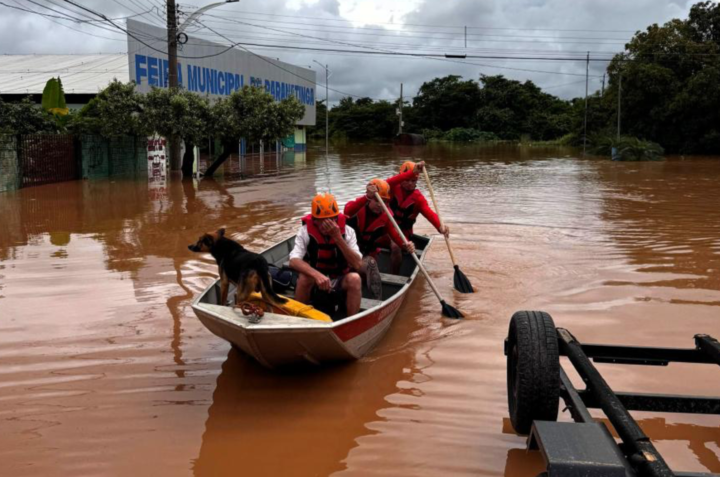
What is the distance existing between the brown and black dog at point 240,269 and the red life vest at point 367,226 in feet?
7.46

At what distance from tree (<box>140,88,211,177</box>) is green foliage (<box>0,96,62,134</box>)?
295cm

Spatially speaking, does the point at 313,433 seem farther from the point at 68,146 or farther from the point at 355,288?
the point at 68,146

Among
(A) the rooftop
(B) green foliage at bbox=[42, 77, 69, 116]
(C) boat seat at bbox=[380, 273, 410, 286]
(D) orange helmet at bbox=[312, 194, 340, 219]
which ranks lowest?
(C) boat seat at bbox=[380, 273, 410, 286]

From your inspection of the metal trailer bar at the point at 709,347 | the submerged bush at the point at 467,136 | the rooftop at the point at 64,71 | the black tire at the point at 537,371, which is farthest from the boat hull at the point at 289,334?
the submerged bush at the point at 467,136

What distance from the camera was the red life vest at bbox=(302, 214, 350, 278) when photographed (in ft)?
18.3

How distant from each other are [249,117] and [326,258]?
18.3m

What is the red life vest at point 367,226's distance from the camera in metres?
7.24

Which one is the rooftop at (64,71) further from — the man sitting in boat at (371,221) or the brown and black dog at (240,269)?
the brown and black dog at (240,269)

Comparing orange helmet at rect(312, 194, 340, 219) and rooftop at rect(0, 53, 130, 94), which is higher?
rooftop at rect(0, 53, 130, 94)

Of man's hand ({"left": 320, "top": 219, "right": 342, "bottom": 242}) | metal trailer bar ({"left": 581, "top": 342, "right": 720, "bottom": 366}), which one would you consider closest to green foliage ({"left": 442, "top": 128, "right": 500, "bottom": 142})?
man's hand ({"left": 320, "top": 219, "right": 342, "bottom": 242})

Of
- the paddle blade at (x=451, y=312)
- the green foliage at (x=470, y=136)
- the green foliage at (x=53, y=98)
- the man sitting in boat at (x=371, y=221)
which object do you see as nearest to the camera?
the paddle blade at (x=451, y=312)

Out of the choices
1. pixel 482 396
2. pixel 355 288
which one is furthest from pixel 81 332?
pixel 482 396

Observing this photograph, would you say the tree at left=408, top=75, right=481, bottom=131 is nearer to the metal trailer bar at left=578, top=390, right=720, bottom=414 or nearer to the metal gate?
the metal gate

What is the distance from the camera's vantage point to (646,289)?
7773mm
